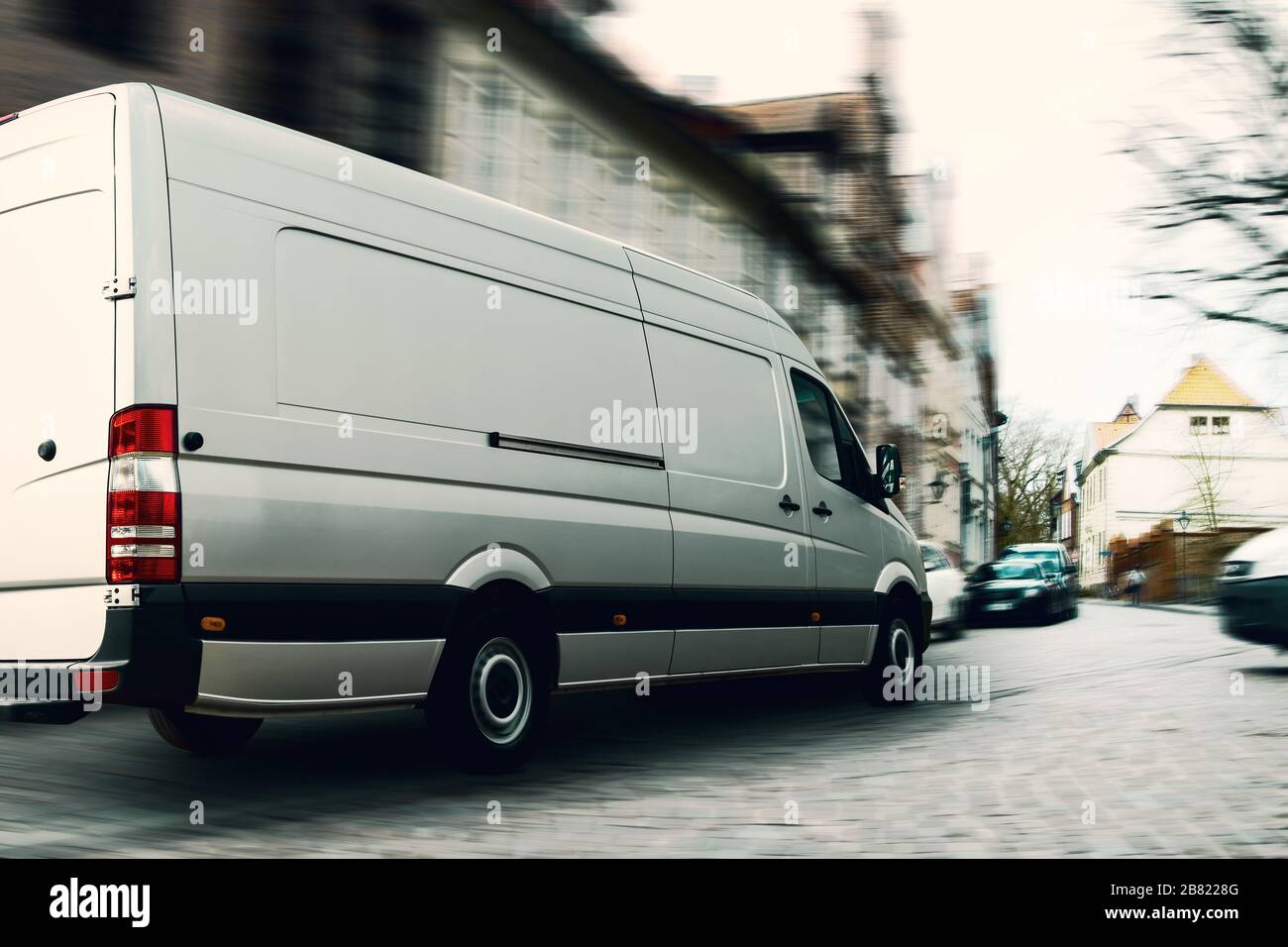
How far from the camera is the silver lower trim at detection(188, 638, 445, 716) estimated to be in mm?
4938

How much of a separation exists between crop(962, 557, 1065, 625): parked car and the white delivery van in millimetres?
18732

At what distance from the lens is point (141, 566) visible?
478cm

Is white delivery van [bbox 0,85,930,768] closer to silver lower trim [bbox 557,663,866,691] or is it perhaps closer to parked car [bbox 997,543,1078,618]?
silver lower trim [bbox 557,663,866,691]

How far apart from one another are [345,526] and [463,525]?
0.65m

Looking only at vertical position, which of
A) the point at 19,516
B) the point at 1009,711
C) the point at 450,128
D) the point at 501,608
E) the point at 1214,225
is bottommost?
the point at 1009,711

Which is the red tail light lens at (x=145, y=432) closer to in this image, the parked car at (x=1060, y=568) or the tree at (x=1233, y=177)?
the tree at (x=1233, y=177)

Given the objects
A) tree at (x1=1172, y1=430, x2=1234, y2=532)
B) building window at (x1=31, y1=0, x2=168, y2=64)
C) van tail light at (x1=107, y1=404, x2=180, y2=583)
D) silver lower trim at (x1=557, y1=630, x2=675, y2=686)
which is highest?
building window at (x1=31, y1=0, x2=168, y2=64)

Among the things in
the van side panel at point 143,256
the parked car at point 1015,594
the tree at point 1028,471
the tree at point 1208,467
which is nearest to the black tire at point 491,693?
the van side panel at point 143,256

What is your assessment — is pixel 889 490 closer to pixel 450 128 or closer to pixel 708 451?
pixel 708 451

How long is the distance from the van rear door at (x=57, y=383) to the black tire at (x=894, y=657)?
568 cm

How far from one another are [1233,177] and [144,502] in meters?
11.4

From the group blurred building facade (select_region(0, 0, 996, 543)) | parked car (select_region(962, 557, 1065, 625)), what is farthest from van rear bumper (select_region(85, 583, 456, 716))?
parked car (select_region(962, 557, 1065, 625))

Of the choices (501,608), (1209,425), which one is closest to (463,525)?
(501,608)

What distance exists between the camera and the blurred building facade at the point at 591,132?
11477mm
